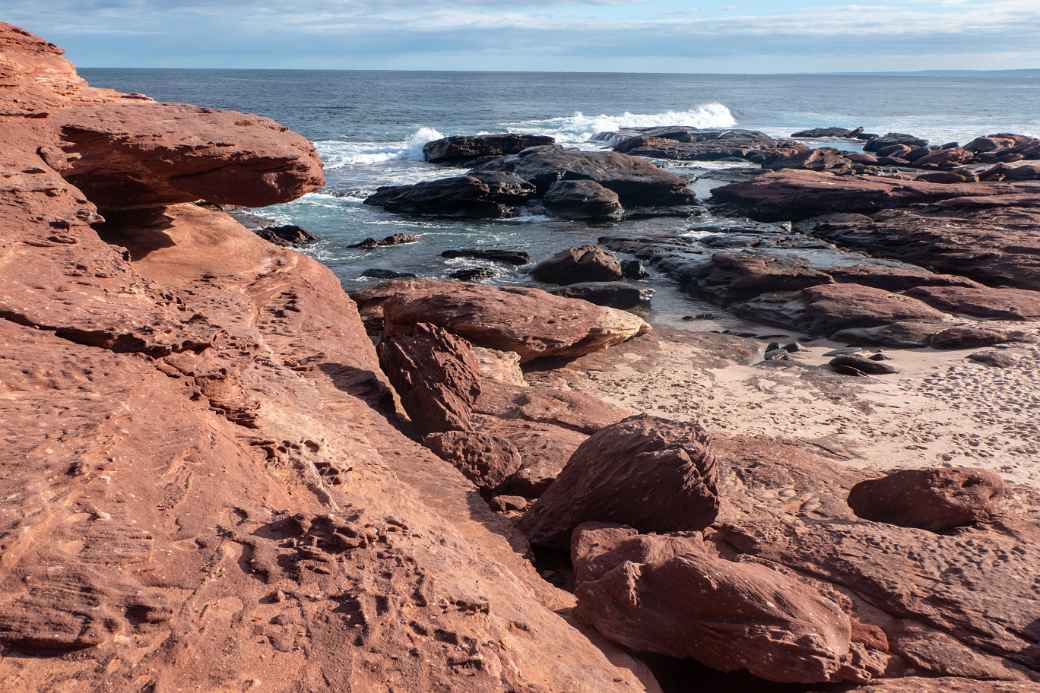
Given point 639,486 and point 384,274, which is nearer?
point 639,486

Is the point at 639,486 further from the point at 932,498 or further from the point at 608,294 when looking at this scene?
the point at 608,294

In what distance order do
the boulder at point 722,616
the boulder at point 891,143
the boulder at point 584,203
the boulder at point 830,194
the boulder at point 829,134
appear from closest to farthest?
the boulder at point 722,616
the boulder at point 830,194
the boulder at point 584,203
the boulder at point 891,143
the boulder at point 829,134

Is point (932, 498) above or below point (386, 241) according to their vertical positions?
above

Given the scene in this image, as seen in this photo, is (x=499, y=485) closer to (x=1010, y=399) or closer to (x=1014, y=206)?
(x=1010, y=399)

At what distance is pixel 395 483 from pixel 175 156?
13.7 ft

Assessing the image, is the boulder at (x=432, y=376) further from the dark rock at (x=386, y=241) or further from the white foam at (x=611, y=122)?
the white foam at (x=611, y=122)

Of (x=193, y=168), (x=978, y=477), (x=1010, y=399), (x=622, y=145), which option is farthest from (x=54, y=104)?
(x=622, y=145)

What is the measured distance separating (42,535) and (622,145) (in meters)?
43.2

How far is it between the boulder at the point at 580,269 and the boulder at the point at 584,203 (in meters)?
9.08

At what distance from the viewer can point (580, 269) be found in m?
16.5

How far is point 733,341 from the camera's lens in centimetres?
1266

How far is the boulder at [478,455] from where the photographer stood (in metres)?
5.74

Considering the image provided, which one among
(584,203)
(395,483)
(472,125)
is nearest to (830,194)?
(584,203)

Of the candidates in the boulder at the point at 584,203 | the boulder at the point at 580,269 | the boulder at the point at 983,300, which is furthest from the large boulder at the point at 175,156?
the boulder at the point at 584,203
